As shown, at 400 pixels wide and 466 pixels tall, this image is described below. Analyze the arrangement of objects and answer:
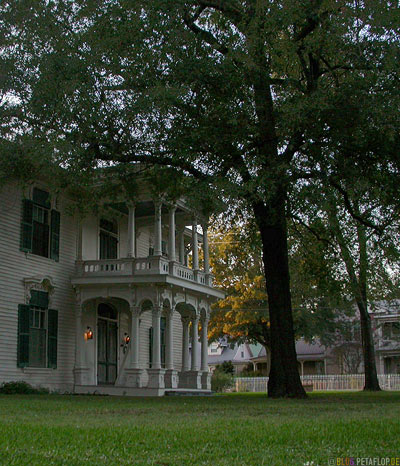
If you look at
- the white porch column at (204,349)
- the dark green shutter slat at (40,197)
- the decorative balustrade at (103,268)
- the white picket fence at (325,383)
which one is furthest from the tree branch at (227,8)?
the white picket fence at (325,383)

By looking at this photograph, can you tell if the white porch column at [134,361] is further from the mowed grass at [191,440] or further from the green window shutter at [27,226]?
the mowed grass at [191,440]

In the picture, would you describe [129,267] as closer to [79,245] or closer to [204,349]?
[79,245]

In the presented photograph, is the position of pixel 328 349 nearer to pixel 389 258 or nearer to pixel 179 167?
pixel 389 258

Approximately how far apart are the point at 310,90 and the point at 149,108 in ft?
12.2

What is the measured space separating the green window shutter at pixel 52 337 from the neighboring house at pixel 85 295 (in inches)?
1.4

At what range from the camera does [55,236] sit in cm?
2353

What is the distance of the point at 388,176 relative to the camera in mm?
15789

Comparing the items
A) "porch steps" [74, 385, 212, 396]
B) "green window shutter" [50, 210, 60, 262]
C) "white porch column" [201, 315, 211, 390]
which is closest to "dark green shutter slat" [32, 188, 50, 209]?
"green window shutter" [50, 210, 60, 262]

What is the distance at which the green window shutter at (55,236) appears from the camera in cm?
2336

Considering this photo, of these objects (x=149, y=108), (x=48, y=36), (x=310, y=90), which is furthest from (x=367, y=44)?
(x=48, y=36)

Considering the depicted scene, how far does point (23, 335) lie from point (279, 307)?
9129mm

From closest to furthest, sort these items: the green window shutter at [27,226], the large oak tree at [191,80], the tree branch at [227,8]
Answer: the large oak tree at [191,80] < the tree branch at [227,8] < the green window shutter at [27,226]

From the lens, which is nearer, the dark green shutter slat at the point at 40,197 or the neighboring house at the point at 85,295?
the neighboring house at the point at 85,295

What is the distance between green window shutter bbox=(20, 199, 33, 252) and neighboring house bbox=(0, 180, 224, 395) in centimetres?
3
